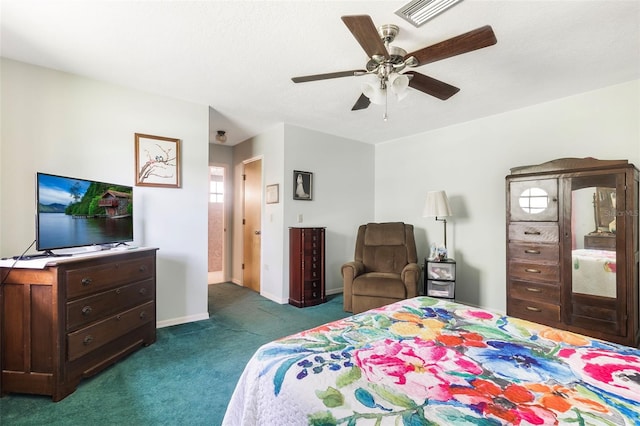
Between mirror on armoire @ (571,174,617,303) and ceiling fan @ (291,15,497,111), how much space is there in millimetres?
1637

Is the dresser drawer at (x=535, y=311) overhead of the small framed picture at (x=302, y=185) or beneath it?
beneath

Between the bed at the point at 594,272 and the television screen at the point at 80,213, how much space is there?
4.11m

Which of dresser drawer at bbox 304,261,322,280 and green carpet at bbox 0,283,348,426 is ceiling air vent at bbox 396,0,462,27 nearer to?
green carpet at bbox 0,283,348,426

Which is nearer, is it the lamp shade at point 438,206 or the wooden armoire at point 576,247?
the wooden armoire at point 576,247

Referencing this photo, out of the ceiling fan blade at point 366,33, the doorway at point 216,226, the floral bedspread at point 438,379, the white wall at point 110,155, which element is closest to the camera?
the floral bedspread at point 438,379

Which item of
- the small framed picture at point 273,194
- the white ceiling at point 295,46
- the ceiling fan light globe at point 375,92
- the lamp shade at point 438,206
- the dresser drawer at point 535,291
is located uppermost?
the white ceiling at point 295,46

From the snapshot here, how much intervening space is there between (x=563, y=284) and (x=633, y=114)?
1704mm

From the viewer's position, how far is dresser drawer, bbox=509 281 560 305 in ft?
9.28

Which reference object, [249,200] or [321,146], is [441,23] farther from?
[249,200]

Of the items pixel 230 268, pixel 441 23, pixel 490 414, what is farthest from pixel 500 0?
pixel 230 268

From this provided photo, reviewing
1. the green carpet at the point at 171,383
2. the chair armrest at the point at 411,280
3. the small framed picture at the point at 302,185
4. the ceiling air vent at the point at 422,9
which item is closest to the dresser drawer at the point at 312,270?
the green carpet at the point at 171,383

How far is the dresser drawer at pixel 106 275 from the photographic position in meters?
2.05

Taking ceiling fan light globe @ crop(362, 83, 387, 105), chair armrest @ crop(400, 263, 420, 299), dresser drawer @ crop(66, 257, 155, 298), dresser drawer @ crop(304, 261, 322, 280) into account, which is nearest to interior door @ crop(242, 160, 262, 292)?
dresser drawer @ crop(304, 261, 322, 280)

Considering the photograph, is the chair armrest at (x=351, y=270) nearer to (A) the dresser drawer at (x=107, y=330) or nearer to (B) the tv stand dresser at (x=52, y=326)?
(A) the dresser drawer at (x=107, y=330)
